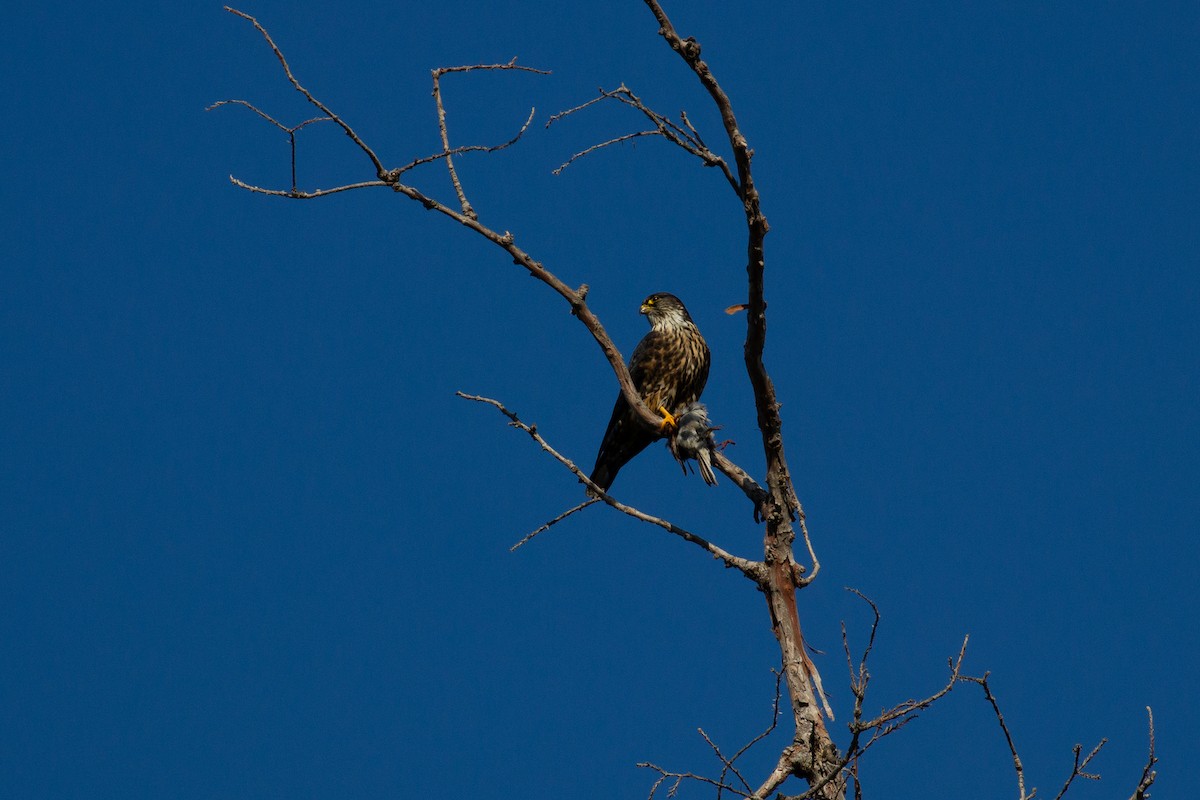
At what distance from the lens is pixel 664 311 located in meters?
7.17

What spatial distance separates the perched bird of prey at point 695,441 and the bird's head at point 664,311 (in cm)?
138

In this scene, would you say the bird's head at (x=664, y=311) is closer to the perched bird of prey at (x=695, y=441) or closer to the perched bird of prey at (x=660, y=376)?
the perched bird of prey at (x=660, y=376)

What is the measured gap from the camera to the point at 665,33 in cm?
373

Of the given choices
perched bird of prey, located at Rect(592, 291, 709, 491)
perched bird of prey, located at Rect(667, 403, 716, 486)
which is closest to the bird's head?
perched bird of prey, located at Rect(592, 291, 709, 491)

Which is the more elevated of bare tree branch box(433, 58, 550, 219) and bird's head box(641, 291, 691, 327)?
bird's head box(641, 291, 691, 327)

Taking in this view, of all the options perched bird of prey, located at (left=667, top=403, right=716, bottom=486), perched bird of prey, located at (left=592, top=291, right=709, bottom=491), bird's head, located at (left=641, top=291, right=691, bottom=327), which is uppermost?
bird's head, located at (left=641, top=291, right=691, bottom=327)

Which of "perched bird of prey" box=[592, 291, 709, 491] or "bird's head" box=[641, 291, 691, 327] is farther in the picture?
"bird's head" box=[641, 291, 691, 327]

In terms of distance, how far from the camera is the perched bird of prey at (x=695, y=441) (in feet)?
17.7

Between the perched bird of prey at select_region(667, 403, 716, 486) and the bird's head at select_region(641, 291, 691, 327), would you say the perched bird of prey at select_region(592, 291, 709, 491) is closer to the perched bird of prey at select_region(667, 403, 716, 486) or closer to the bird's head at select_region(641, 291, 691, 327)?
the bird's head at select_region(641, 291, 691, 327)

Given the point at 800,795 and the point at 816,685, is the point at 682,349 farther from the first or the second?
the point at 800,795

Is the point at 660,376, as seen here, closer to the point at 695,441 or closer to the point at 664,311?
the point at 664,311

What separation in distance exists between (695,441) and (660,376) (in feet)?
4.42

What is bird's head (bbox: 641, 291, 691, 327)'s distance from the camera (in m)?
7.08

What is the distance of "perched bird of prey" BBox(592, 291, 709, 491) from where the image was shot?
21.1 ft
